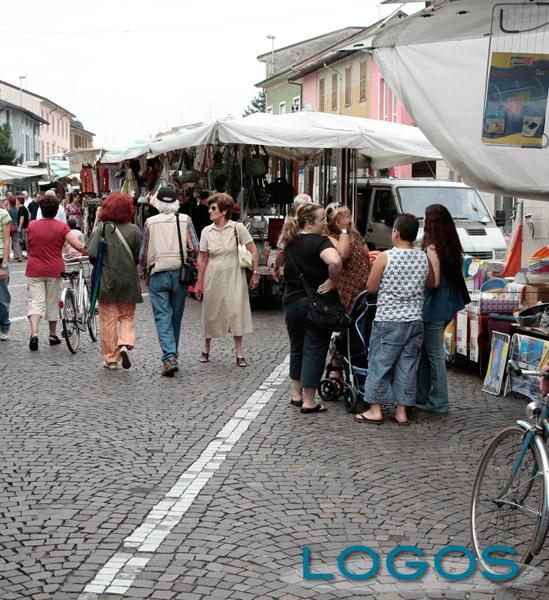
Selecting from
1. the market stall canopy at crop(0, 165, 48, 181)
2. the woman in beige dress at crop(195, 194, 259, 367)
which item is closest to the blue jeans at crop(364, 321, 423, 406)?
the woman in beige dress at crop(195, 194, 259, 367)

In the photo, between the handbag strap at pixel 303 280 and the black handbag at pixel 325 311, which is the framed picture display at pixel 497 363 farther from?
the handbag strap at pixel 303 280

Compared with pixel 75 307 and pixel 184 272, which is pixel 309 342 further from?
pixel 75 307

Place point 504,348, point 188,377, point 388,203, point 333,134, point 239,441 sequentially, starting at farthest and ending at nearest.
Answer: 1. point 388,203
2. point 333,134
3. point 188,377
4. point 504,348
5. point 239,441

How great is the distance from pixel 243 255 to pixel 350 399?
291 cm

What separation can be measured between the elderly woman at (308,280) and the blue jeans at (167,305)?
2.25 m

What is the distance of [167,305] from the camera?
10656mm

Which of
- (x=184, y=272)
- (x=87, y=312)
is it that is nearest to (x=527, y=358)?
(x=184, y=272)

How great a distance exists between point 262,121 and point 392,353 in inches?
331

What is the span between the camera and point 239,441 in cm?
739

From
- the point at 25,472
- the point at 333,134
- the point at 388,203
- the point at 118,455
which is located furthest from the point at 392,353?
the point at 388,203

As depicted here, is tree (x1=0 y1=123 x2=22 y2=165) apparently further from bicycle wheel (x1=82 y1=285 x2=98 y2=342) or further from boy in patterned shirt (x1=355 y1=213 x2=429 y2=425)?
boy in patterned shirt (x1=355 y1=213 x2=429 y2=425)

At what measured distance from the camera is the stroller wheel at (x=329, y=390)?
29.3 ft

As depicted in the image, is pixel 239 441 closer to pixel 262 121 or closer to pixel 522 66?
pixel 522 66

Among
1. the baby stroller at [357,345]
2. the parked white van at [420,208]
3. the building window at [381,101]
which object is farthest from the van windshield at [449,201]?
the building window at [381,101]
